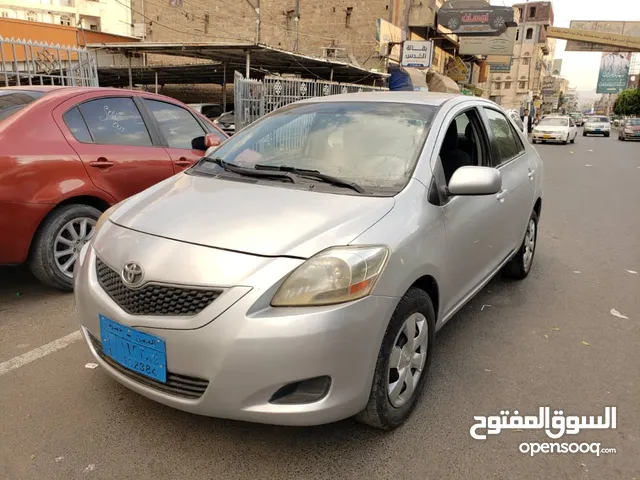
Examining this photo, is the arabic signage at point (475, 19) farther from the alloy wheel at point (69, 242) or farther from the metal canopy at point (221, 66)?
the alloy wheel at point (69, 242)

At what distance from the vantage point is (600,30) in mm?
54906

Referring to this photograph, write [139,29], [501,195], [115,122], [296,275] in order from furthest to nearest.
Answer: [139,29]
[115,122]
[501,195]
[296,275]

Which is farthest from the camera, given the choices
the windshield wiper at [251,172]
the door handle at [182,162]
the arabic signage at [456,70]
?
the arabic signage at [456,70]

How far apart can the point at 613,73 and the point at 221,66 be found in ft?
280

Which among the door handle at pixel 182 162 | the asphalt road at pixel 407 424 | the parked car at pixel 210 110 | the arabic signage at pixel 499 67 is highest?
the arabic signage at pixel 499 67

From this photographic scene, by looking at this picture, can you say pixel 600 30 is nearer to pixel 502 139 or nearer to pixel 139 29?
pixel 139 29

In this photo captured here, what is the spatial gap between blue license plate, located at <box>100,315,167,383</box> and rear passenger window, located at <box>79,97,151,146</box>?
2558 mm

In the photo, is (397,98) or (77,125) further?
(77,125)

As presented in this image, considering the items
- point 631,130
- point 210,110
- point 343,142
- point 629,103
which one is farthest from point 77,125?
point 629,103

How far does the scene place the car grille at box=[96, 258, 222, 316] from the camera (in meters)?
2.11

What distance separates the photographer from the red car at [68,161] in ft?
12.4

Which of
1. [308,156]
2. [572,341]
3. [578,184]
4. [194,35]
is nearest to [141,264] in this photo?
[308,156]

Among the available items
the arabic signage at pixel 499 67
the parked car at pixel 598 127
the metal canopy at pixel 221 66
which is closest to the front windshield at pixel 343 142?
the metal canopy at pixel 221 66

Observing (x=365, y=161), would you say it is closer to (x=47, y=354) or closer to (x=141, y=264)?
(x=141, y=264)
